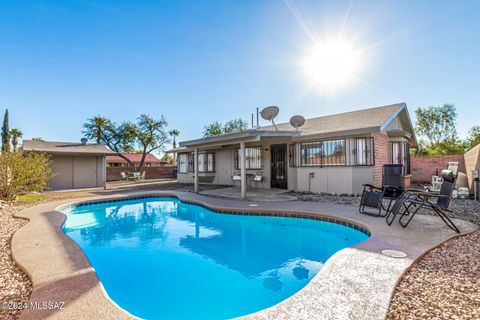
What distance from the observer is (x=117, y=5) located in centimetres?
902

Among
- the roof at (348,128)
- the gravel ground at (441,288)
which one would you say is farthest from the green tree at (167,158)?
the gravel ground at (441,288)

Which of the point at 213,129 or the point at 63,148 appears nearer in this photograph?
the point at 63,148

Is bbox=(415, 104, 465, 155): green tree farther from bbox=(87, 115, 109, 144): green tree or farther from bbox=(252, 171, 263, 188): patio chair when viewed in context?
bbox=(87, 115, 109, 144): green tree

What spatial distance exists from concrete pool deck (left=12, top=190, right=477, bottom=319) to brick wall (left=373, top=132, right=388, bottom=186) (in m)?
4.23

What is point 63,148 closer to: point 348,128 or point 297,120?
point 297,120

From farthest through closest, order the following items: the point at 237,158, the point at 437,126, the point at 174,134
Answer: the point at 174,134 → the point at 437,126 → the point at 237,158

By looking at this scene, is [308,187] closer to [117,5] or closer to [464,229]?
[464,229]

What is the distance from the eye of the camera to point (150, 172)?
27141mm

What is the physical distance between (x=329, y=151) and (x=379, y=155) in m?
2.02

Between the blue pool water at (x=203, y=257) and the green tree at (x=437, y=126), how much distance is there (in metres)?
30.1

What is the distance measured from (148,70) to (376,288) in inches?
581

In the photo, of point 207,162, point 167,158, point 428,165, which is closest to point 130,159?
point 167,158

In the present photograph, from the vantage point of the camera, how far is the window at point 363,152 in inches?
391

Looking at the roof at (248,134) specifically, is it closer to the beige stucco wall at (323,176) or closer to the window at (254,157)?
the beige stucco wall at (323,176)
